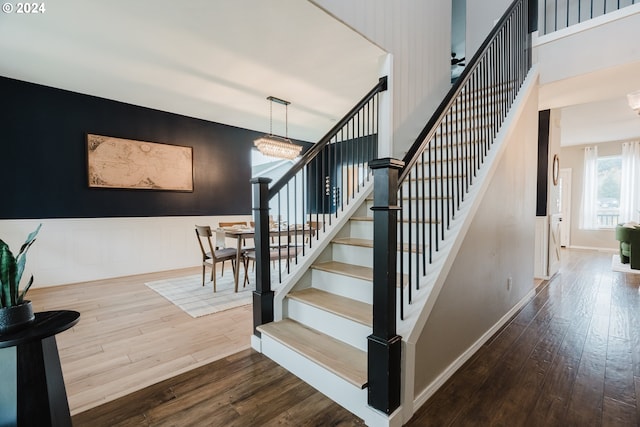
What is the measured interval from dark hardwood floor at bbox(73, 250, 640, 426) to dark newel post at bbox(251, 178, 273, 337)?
307 mm

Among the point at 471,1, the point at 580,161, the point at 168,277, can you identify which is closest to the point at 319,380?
the point at 168,277

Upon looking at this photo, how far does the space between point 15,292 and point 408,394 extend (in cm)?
185

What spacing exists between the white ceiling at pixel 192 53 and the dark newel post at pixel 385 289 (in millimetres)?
2143

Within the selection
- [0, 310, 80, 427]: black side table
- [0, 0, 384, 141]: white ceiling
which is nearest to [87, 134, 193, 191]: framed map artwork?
[0, 0, 384, 141]: white ceiling

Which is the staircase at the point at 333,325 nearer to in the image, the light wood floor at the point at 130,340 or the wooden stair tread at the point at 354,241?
the wooden stair tread at the point at 354,241

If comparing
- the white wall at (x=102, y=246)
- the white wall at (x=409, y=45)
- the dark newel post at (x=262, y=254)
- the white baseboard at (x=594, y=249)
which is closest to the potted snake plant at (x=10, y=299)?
the dark newel post at (x=262, y=254)

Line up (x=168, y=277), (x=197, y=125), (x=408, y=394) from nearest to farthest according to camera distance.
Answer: (x=408, y=394) < (x=168, y=277) < (x=197, y=125)

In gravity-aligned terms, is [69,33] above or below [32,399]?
above

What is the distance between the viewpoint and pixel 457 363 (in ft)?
6.54

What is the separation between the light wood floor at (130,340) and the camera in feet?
6.27

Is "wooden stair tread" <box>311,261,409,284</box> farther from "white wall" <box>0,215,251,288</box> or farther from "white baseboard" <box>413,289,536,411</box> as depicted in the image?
"white wall" <box>0,215,251,288</box>

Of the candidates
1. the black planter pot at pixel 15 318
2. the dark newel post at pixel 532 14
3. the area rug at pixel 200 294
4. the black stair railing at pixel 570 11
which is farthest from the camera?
the black stair railing at pixel 570 11

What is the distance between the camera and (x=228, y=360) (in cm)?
214

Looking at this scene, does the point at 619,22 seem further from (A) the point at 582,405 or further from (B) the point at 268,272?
(B) the point at 268,272
